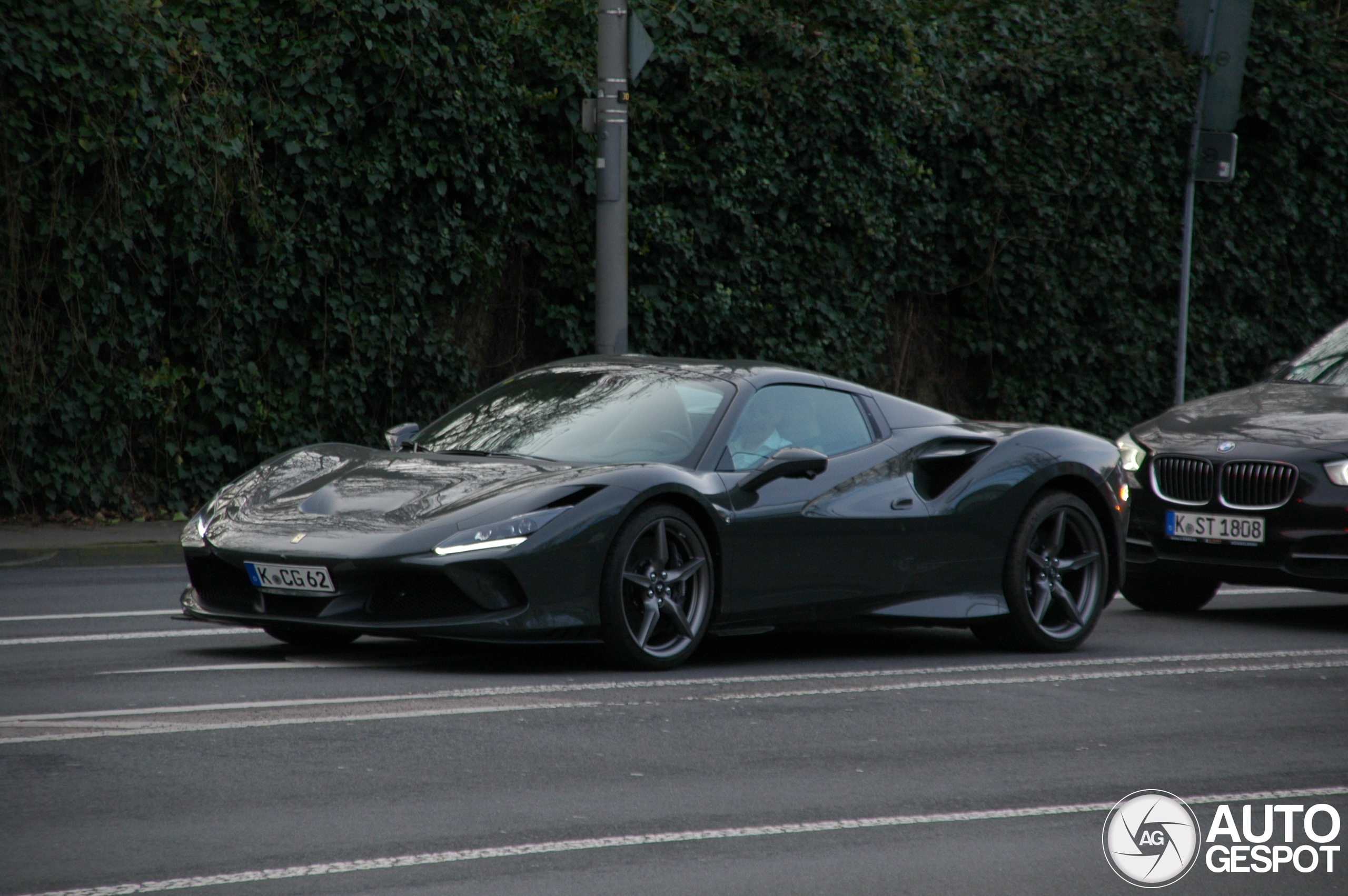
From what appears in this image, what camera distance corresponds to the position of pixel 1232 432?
984 cm

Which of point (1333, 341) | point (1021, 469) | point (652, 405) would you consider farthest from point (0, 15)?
point (1333, 341)

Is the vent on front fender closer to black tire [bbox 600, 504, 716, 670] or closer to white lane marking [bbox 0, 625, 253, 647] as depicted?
black tire [bbox 600, 504, 716, 670]

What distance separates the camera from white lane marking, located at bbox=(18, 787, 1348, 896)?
160 inches

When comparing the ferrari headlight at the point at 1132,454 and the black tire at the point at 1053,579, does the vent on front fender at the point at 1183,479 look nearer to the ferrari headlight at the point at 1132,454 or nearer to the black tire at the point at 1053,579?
the ferrari headlight at the point at 1132,454

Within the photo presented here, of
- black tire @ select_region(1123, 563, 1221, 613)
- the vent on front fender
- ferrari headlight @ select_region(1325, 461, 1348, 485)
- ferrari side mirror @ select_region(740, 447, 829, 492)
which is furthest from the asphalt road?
black tire @ select_region(1123, 563, 1221, 613)

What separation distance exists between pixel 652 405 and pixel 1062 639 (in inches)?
96.5

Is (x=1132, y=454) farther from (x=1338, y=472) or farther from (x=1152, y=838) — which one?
(x=1152, y=838)

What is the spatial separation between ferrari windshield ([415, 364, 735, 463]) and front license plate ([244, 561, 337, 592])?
1.21 metres

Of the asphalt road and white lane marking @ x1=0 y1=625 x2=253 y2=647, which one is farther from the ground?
the asphalt road

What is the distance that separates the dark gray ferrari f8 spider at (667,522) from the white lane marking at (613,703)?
0.49 metres

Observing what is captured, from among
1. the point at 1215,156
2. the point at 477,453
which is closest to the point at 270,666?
the point at 477,453

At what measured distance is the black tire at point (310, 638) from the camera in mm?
7598

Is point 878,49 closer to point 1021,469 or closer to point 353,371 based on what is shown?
point 353,371

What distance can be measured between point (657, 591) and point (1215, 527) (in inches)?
157
